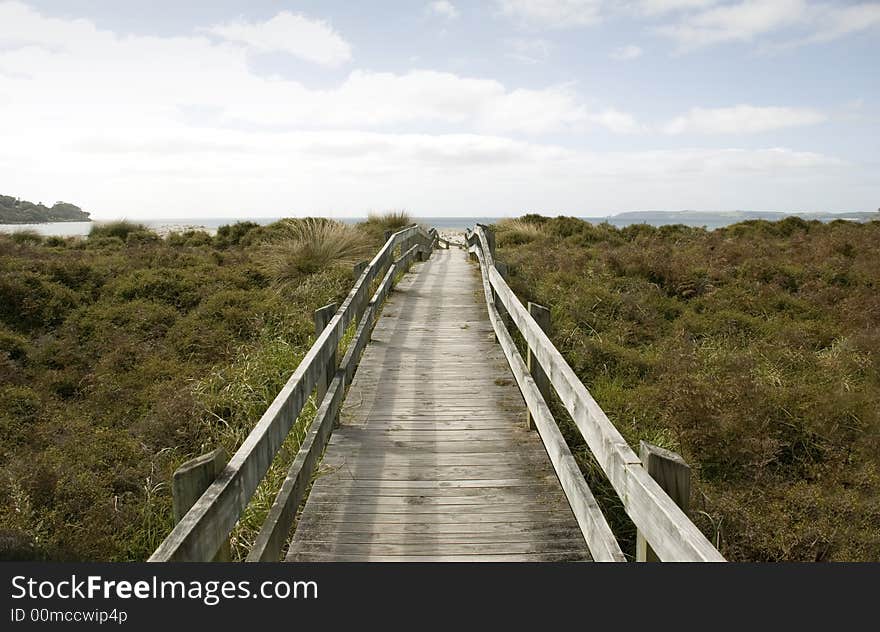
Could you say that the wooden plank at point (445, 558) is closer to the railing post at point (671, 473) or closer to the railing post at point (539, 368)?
the railing post at point (671, 473)

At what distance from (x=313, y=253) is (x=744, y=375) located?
9.77 metres

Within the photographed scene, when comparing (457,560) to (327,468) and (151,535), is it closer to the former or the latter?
(327,468)

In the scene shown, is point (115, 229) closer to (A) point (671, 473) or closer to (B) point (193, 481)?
Result: (B) point (193, 481)

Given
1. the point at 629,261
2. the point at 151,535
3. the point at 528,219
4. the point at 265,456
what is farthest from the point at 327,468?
the point at 528,219

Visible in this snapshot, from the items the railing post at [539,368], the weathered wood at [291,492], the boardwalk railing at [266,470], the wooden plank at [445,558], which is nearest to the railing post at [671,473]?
the wooden plank at [445,558]

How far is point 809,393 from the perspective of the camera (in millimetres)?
6898

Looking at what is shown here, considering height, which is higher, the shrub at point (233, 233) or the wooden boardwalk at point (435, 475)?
the shrub at point (233, 233)

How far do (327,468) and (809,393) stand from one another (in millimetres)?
5458

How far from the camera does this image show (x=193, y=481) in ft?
7.88

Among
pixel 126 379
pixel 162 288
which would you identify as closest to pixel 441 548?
pixel 126 379

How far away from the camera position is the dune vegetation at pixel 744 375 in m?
4.77

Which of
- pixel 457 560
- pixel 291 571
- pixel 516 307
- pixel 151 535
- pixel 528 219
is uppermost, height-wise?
pixel 528 219

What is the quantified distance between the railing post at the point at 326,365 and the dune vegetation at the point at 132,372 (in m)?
0.53

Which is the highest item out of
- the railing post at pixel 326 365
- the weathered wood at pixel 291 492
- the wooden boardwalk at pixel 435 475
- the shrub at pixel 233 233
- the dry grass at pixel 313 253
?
the shrub at pixel 233 233
